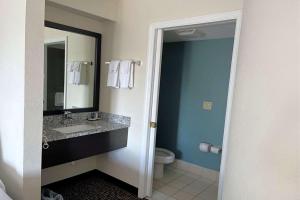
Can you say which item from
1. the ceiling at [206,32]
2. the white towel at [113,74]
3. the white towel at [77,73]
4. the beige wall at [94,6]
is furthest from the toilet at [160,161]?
the beige wall at [94,6]

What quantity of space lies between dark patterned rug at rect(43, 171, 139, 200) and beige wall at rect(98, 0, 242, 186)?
0.12 meters

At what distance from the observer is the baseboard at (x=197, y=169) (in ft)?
10.9

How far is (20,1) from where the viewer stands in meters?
1.51

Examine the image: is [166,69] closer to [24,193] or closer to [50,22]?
[50,22]

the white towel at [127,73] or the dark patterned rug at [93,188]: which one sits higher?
the white towel at [127,73]

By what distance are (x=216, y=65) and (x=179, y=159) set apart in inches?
65.7

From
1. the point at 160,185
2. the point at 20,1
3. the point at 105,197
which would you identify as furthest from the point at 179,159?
the point at 20,1

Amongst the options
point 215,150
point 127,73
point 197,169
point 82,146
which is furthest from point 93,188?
point 215,150

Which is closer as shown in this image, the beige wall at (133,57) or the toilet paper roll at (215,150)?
the beige wall at (133,57)

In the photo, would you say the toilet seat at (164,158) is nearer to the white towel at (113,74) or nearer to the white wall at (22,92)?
the white towel at (113,74)

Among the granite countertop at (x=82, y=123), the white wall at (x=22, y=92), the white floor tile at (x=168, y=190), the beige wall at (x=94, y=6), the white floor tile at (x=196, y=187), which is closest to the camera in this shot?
the white wall at (x=22, y=92)

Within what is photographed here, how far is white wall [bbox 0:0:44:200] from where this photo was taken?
152 centimetres

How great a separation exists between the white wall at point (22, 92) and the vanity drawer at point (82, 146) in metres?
0.37

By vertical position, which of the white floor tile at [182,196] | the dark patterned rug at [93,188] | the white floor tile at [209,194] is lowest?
the white floor tile at [209,194]
